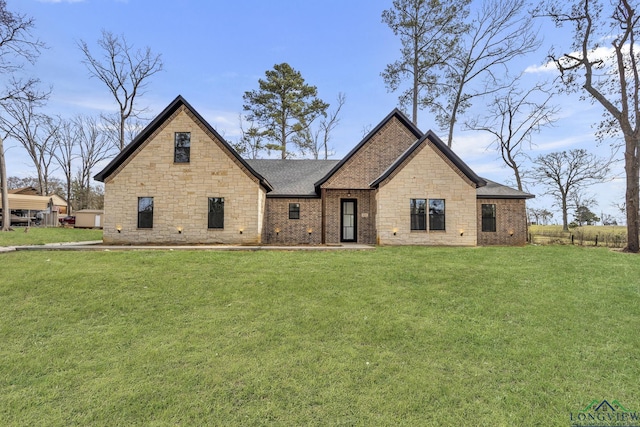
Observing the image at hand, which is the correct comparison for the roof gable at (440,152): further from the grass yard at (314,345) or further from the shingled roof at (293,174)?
the grass yard at (314,345)

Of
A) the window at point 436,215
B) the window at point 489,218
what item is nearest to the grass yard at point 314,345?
the window at point 436,215

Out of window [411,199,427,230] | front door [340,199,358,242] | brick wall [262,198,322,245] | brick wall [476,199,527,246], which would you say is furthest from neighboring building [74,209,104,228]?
brick wall [476,199,527,246]

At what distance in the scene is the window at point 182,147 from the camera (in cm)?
1412

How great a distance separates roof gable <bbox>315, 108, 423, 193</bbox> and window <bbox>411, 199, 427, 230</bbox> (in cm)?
394

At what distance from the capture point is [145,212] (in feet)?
46.0

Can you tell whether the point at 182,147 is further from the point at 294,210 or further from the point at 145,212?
the point at 294,210

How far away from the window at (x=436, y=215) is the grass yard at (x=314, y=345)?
5.15 m

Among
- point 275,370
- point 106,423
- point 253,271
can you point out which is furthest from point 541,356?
point 253,271

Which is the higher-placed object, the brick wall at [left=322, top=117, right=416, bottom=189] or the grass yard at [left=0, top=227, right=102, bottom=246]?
the brick wall at [left=322, top=117, right=416, bottom=189]

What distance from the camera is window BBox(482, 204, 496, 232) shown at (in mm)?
16234

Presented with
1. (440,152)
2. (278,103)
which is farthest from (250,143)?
(440,152)

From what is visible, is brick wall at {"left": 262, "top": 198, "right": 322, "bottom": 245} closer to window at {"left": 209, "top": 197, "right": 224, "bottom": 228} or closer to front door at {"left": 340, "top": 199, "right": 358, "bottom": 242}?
front door at {"left": 340, "top": 199, "right": 358, "bottom": 242}

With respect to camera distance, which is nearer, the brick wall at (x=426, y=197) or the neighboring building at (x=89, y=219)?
the brick wall at (x=426, y=197)

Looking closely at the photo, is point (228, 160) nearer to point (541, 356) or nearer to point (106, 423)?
point (106, 423)
